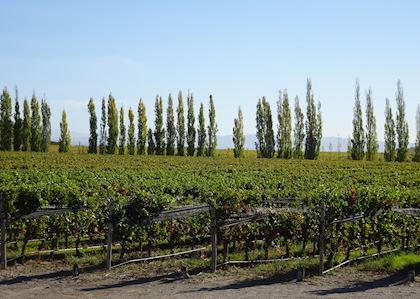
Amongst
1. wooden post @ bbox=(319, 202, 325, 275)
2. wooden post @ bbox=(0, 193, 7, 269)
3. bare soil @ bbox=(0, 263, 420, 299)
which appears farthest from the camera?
wooden post @ bbox=(0, 193, 7, 269)

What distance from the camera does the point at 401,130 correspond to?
3332 inches

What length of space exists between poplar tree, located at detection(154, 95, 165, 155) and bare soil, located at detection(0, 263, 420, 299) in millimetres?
78136

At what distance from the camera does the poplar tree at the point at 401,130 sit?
81975 mm

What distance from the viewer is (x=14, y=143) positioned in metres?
84.1

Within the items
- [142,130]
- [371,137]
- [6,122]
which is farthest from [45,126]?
[371,137]

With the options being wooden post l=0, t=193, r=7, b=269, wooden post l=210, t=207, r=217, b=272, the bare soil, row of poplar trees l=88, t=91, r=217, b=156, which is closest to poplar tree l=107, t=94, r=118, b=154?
row of poplar trees l=88, t=91, r=217, b=156

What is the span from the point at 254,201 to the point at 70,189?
4837mm

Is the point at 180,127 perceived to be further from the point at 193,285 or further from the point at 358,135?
the point at 193,285

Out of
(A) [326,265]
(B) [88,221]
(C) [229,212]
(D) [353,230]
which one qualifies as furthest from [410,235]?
(B) [88,221]

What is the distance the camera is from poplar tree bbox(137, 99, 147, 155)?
90000mm

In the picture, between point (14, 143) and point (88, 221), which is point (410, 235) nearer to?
point (88, 221)

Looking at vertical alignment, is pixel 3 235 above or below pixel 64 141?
below

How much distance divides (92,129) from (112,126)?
3841mm

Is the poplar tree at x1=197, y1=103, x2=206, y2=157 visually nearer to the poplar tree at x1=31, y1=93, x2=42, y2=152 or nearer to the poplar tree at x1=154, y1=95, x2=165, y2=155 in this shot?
the poplar tree at x1=154, y1=95, x2=165, y2=155
